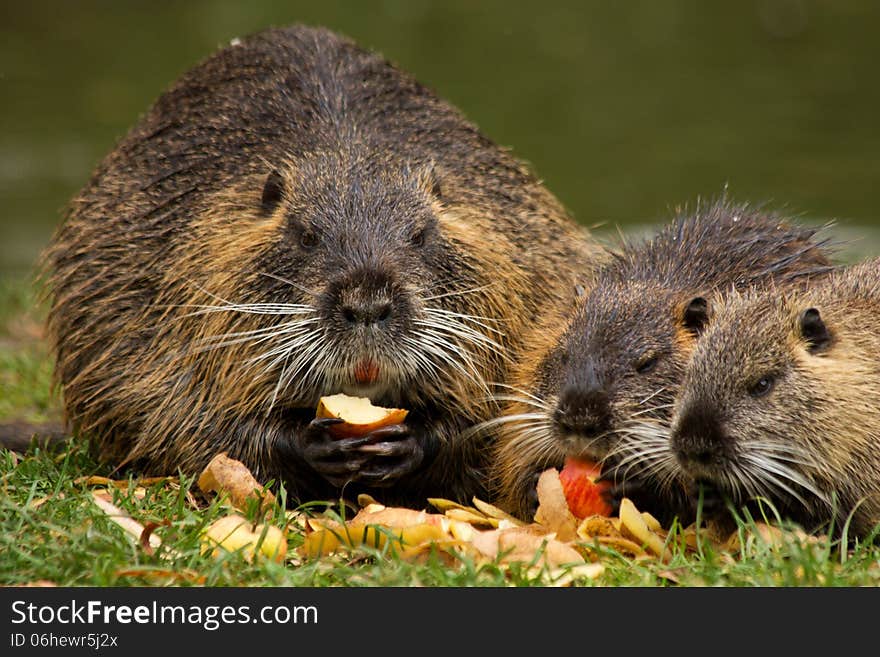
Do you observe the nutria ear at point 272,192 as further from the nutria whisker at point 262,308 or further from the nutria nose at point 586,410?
the nutria nose at point 586,410

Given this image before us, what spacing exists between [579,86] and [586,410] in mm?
11062

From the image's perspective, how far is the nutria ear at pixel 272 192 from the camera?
14.1 ft

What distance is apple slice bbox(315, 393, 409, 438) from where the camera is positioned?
4012 millimetres

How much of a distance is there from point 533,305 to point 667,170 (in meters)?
7.64

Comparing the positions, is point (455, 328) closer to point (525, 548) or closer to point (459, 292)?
point (459, 292)

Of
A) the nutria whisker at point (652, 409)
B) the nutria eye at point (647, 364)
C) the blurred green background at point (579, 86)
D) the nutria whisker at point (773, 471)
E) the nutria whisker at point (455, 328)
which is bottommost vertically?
the nutria whisker at point (773, 471)

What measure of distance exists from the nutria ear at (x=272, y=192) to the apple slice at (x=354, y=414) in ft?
2.18

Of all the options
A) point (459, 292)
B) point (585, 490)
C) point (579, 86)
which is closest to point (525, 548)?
point (585, 490)

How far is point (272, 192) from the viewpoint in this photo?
430 cm

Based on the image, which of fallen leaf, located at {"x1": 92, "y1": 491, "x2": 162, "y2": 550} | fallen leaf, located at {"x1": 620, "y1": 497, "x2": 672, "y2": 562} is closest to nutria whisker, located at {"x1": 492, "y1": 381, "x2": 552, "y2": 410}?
fallen leaf, located at {"x1": 620, "y1": 497, "x2": 672, "y2": 562}

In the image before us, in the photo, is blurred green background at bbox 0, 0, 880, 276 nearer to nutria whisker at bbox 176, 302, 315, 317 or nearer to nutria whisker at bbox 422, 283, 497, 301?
nutria whisker at bbox 422, 283, 497, 301

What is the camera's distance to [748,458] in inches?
138

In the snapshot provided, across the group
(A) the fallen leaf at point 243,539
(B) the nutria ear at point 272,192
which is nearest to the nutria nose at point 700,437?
(A) the fallen leaf at point 243,539
